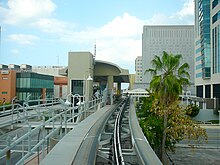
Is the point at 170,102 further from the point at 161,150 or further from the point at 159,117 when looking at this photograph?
the point at 161,150

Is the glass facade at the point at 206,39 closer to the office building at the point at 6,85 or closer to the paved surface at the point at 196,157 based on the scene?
the paved surface at the point at 196,157

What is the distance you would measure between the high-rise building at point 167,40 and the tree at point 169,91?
11337cm

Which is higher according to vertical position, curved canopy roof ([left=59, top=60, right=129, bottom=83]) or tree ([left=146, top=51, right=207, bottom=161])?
curved canopy roof ([left=59, top=60, right=129, bottom=83])

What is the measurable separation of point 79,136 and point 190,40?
137 m

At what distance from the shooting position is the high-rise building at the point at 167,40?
130m

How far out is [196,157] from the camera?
20.6 m

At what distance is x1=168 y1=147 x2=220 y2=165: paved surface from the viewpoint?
1903cm

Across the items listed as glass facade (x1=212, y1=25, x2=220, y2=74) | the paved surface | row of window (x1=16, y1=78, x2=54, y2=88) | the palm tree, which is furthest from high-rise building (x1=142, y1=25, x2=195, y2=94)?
the palm tree

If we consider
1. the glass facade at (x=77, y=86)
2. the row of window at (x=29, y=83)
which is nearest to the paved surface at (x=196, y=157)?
the glass facade at (x=77, y=86)

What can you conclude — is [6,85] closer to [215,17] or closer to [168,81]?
[168,81]

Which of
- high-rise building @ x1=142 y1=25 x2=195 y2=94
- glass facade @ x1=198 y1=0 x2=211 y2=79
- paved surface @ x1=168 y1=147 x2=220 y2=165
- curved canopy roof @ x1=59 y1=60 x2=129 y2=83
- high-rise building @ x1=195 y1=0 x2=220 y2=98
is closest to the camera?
paved surface @ x1=168 y1=147 x2=220 y2=165

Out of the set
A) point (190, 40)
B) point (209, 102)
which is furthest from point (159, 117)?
point (190, 40)

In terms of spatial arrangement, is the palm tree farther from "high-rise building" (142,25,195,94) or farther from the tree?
"high-rise building" (142,25,195,94)

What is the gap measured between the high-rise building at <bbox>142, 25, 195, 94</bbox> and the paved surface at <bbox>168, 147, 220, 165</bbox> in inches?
4206
